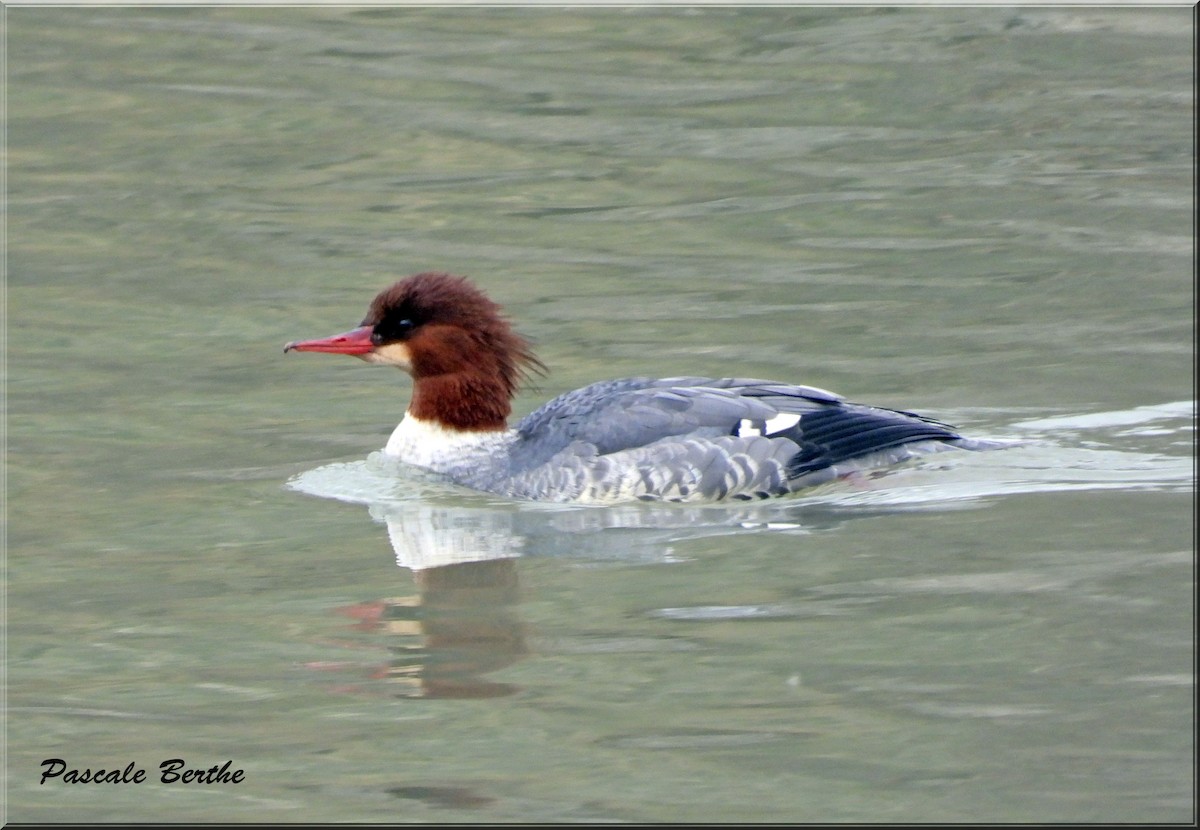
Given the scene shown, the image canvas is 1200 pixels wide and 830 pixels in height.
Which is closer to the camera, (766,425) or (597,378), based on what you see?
(766,425)

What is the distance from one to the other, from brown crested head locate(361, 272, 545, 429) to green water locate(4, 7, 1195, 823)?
461 mm

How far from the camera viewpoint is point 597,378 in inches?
430

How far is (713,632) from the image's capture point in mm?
6844

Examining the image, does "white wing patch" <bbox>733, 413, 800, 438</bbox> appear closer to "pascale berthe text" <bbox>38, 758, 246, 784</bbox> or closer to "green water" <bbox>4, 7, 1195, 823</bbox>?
"green water" <bbox>4, 7, 1195, 823</bbox>

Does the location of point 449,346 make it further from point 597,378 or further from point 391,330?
point 597,378

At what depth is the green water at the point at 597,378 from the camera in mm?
5945

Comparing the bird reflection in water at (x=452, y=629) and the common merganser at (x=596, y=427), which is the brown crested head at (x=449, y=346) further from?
the bird reflection in water at (x=452, y=629)

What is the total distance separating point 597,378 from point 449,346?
182cm

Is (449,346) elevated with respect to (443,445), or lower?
elevated

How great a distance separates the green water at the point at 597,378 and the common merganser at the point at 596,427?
0.19 m

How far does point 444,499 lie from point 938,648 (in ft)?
10.3

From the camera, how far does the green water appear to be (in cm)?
595

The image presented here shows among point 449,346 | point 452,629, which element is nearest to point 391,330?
point 449,346

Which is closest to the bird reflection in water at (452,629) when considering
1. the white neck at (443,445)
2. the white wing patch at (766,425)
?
the white neck at (443,445)
